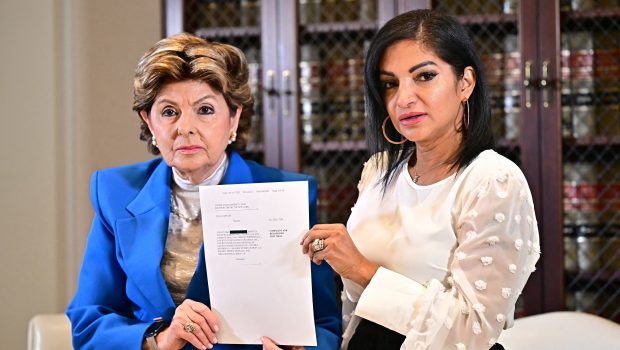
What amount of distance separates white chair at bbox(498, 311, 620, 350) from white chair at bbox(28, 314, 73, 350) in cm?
123

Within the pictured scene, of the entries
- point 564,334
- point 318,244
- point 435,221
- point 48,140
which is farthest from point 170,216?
point 48,140

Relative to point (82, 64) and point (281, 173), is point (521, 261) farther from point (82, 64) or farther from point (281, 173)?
point (82, 64)

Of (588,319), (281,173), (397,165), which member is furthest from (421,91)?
(588,319)

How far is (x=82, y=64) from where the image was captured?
3168 mm

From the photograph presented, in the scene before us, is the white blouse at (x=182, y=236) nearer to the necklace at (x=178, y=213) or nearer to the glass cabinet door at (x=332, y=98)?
the necklace at (x=178, y=213)

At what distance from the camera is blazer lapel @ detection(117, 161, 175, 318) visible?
165 cm

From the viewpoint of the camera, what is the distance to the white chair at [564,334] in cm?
211

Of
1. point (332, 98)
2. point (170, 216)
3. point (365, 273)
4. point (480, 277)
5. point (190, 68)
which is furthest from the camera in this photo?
point (332, 98)

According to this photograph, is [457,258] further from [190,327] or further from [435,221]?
[190,327]

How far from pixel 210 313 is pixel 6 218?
5.92 ft

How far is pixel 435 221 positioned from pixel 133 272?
65 cm

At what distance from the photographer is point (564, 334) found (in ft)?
7.16

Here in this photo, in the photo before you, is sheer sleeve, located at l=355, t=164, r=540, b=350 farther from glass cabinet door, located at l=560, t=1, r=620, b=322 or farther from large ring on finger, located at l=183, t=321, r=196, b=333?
glass cabinet door, located at l=560, t=1, r=620, b=322

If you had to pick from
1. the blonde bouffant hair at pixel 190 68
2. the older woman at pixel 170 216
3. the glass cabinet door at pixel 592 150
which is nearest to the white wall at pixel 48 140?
the older woman at pixel 170 216
